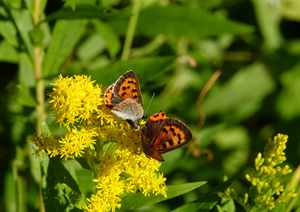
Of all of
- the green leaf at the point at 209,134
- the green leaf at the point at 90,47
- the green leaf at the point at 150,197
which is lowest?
the green leaf at the point at 150,197

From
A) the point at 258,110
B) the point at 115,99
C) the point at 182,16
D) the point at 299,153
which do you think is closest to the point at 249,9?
the point at 258,110

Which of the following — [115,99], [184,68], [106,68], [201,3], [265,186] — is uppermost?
[201,3]

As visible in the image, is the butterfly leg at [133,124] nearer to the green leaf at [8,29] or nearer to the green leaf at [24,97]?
the green leaf at [24,97]

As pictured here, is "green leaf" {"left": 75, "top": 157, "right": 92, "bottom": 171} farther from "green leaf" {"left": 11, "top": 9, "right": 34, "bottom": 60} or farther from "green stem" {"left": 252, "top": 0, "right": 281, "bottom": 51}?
"green stem" {"left": 252, "top": 0, "right": 281, "bottom": 51}

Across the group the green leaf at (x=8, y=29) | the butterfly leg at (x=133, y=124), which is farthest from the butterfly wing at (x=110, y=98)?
the green leaf at (x=8, y=29)

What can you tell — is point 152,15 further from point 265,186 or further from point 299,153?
point 299,153

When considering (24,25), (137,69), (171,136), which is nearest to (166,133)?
(171,136)
